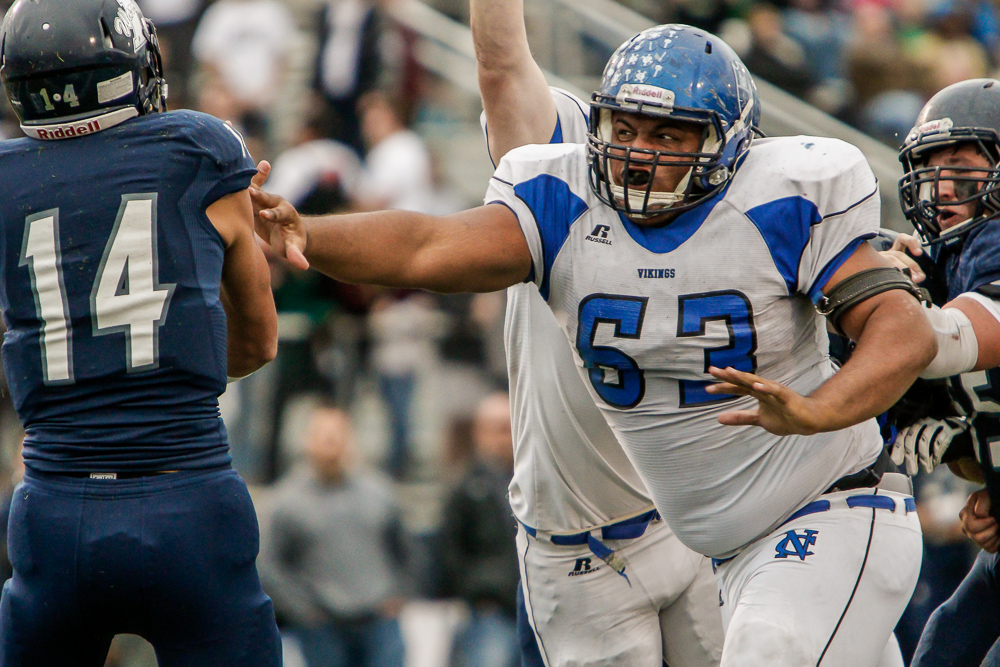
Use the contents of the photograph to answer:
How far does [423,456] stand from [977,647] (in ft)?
13.6

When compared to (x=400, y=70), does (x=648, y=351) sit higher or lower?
higher

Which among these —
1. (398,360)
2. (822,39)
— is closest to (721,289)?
(398,360)

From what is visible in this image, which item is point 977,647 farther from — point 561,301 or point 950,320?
point 561,301

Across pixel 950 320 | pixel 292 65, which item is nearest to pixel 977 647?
pixel 950 320

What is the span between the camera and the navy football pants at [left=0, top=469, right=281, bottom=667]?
2.76 m

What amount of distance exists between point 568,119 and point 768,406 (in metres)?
1.52

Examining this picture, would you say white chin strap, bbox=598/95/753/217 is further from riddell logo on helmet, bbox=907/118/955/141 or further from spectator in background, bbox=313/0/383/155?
spectator in background, bbox=313/0/383/155

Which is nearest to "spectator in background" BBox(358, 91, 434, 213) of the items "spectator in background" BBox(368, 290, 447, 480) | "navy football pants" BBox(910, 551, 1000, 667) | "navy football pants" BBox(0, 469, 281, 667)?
"spectator in background" BBox(368, 290, 447, 480)

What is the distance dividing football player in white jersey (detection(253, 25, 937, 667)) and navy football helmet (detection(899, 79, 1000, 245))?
0.72 metres

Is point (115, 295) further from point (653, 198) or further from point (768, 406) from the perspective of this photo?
point (768, 406)

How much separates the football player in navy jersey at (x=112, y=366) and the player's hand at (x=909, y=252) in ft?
6.24

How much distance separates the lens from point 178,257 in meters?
2.83

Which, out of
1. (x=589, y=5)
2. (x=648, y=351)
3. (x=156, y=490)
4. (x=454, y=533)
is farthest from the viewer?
(x=589, y=5)

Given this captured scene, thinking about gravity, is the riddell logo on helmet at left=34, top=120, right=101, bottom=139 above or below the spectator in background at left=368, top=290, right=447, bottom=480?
above
